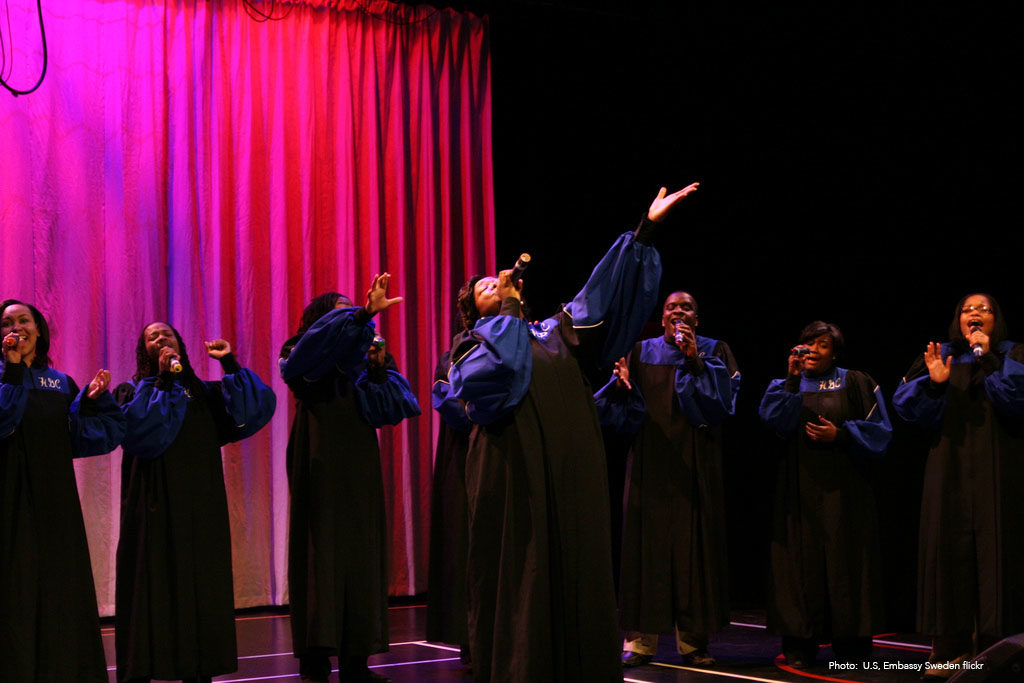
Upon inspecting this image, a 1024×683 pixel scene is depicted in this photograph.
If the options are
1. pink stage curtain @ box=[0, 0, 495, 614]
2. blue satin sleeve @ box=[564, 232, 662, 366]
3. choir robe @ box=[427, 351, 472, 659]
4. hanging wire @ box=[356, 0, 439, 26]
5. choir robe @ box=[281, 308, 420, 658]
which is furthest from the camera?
hanging wire @ box=[356, 0, 439, 26]

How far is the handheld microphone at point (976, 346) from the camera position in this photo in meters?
4.63

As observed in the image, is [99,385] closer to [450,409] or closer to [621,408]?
[450,409]

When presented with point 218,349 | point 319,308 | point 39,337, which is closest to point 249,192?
point 319,308

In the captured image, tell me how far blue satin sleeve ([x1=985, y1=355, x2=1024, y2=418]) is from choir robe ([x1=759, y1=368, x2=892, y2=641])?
53cm

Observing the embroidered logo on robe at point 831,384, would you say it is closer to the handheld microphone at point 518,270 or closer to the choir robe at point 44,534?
the handheld microphone at point 518,270

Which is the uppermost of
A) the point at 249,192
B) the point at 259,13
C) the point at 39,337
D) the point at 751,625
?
the point at 259,13

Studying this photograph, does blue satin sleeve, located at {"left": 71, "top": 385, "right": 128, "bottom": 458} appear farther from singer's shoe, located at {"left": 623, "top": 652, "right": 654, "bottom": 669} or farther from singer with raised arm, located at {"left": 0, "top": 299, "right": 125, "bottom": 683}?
singer's shoe, located at {"left": 623, "top": 652, "right": 654, "bottom": 669}

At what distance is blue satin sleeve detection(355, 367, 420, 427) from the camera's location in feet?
15.1

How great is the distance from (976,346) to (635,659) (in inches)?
82.3

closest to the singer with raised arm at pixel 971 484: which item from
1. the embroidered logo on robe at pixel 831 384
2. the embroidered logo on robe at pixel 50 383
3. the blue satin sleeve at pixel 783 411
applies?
the embroidered logo on robe at pixel 831 384

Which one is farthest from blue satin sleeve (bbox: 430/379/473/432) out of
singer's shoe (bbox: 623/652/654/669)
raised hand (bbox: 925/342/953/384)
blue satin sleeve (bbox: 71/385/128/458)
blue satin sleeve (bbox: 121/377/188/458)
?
raised hand (bbox: 925/342/953/384)

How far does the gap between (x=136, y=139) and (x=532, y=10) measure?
2773 mm

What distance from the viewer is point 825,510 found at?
16.2 ft

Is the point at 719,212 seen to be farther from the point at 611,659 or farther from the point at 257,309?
the point at 611,659
